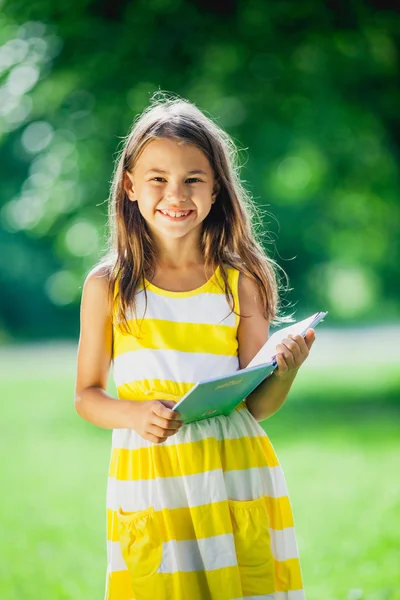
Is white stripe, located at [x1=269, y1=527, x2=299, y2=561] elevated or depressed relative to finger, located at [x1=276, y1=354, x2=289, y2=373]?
depressed

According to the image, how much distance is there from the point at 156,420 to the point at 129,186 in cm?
64

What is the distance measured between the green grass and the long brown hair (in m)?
1.63

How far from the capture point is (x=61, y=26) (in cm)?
795

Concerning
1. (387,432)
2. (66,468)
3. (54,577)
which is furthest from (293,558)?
(387,432)

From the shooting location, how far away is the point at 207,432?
201 cm

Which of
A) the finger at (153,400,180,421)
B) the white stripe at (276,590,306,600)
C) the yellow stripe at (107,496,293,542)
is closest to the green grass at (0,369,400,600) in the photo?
the white stripe at (276,590,306,600)

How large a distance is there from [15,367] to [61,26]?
6955 millimetres

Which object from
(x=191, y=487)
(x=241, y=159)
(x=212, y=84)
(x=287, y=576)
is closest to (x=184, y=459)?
(x=191, y=487)

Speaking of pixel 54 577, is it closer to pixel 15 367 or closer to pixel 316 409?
pixel 316 409

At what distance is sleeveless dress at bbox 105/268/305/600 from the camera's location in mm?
1944

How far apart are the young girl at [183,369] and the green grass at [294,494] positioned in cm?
149

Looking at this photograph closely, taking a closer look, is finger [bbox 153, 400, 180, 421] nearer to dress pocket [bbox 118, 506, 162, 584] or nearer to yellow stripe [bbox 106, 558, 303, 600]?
dress pocket [bbox 118, 506, 162, 584]

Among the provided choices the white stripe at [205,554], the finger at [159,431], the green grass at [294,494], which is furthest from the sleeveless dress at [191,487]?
the green grass at [294,494]

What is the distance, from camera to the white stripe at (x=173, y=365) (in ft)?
6.66
